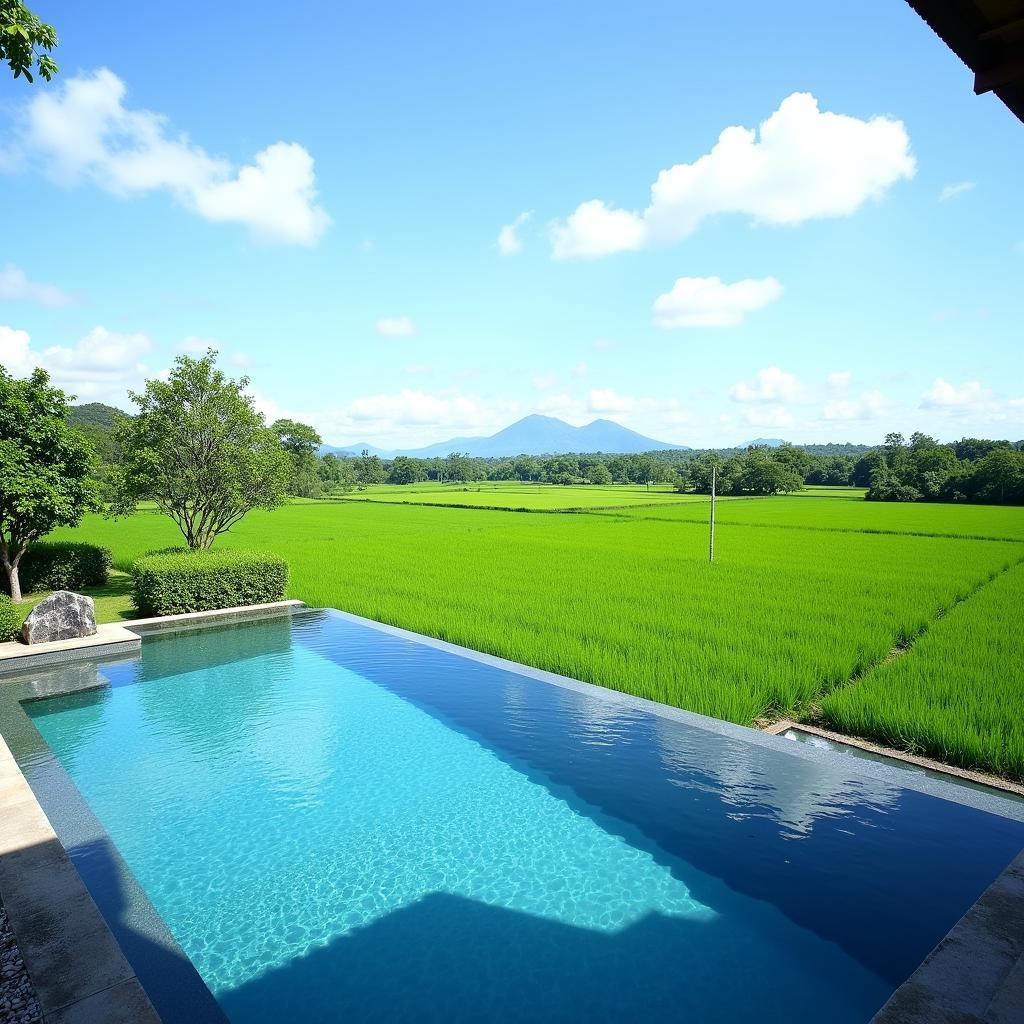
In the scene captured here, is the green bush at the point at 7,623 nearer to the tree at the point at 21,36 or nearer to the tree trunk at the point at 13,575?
the tree trunk at the point at 13,575

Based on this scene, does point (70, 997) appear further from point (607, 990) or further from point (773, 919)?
point (773, 919)

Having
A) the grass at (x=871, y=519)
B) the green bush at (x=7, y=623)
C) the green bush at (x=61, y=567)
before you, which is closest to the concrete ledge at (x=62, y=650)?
the green bush at (x=7, y=623)

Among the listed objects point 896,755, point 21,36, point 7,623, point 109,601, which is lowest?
point 896,755

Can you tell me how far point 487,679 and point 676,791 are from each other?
3703mm

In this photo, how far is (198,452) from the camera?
14.9m

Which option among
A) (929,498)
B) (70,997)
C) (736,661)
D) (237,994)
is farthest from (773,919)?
(929,498)

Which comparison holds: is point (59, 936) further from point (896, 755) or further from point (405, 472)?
point (405, 472)

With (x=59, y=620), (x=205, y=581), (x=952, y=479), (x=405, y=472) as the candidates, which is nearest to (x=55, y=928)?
(x=59, y=620)

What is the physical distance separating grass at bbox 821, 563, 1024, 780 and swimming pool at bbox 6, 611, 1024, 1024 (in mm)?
1176

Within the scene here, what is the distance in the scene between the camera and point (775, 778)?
18.5 feet

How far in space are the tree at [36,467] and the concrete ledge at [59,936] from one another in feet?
35.9

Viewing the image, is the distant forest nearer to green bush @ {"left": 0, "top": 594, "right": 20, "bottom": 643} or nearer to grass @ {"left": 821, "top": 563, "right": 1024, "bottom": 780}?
green bush @ {"left": 0, "top": 594, "right": 20, "bottom": 643}

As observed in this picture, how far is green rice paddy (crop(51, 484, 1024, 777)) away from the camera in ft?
24.0

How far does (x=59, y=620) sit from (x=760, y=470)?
255 ft
